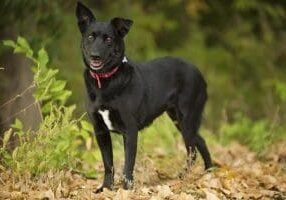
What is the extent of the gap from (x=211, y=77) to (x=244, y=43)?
53.3 inches

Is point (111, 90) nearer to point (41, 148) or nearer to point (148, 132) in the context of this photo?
point (41, 148)

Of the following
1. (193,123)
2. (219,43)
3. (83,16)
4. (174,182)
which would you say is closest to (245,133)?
(193,123)

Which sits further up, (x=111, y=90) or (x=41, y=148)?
(x=111, y=90)

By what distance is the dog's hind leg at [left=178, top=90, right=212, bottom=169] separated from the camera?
795 centimetres

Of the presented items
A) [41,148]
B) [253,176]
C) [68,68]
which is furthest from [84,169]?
[68,68]

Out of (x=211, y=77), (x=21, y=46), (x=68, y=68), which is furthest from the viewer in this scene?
(x=211, y=77)

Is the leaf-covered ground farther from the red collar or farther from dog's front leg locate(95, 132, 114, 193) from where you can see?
the red collar

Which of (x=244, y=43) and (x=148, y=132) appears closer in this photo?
(x=148, y=132)

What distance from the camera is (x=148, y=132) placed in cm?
1059

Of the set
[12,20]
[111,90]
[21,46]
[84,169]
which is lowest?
[84,169]

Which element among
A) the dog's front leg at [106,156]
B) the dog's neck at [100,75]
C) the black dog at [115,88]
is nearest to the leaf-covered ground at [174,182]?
the dog's front leg at [106,156]

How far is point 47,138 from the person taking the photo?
6.85 meters

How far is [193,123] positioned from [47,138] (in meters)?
1.86

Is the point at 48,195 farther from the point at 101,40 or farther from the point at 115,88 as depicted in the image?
the point at 101,40
